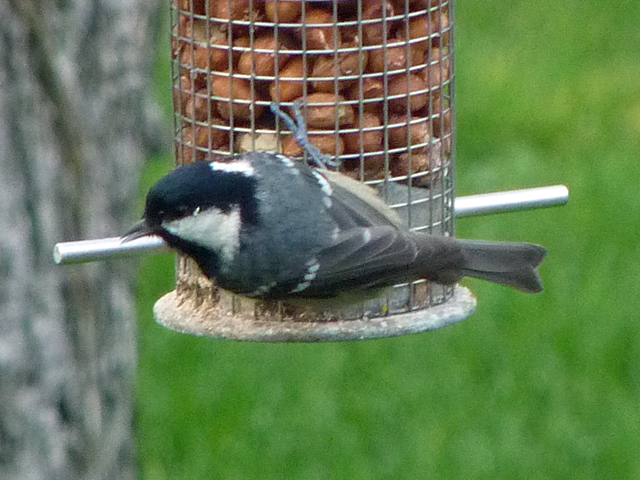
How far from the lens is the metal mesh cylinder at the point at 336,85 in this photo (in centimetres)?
352

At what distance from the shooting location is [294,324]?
11.7 ft

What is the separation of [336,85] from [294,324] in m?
0.62

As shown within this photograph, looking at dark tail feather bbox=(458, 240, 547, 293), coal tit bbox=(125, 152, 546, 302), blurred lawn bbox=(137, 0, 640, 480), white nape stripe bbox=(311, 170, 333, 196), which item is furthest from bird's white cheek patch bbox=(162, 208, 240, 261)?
blurred lawn bbox=(137, 0, 640, 480)

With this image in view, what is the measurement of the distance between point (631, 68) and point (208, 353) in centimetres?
412

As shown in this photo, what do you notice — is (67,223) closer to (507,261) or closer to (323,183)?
(323,183)

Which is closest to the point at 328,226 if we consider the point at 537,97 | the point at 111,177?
the point at 111,177

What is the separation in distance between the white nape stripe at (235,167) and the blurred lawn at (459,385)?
176 cm

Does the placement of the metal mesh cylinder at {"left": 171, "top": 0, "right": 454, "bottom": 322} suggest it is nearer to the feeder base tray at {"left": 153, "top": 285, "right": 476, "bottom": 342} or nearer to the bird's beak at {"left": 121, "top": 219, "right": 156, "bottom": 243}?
the feeder base tray at {"left": 153, "top": 285, "right": 476, "bottom": 342}

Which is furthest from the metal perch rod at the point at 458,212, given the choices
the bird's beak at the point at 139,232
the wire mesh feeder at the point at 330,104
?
the wire mesh feeder at the point at 330,104

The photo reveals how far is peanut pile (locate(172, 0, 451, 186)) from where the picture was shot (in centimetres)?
352

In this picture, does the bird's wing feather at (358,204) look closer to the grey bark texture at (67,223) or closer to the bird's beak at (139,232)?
the bird's beak at (139,232)

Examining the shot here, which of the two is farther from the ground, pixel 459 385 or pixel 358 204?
pixel 358 204

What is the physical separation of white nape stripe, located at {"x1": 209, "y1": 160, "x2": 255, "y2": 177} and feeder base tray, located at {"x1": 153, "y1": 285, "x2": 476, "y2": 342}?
18.2 inches

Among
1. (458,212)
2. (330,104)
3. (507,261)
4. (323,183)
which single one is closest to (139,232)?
(323,183)
